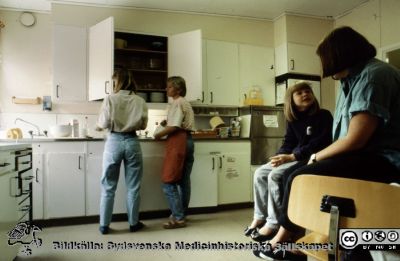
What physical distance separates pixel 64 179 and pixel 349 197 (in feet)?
8.64

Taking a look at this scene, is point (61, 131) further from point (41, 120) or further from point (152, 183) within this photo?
point (152, 183)

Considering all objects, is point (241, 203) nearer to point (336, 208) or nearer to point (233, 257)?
point (233, 257)

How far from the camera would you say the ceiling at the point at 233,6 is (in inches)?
135

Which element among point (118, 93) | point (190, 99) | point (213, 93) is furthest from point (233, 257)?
point (213, 93)

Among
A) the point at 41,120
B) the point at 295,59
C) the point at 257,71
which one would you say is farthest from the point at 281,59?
the point at 41,120

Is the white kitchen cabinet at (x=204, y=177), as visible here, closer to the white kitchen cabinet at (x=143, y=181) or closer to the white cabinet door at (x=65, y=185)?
the white kitchen cabinet at (x=143, y=181)

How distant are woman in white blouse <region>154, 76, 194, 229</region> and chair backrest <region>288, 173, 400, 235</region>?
1803mm

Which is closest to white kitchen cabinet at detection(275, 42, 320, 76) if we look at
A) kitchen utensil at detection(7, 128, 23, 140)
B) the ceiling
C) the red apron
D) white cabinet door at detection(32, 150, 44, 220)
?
the ceiling

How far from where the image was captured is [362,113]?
1.08 m

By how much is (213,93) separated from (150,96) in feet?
2.70

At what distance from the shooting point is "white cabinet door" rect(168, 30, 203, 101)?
333cm

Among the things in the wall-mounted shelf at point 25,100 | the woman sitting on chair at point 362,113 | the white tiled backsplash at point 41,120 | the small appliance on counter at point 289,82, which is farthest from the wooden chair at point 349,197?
the wall-mounted shelf at point 25,100

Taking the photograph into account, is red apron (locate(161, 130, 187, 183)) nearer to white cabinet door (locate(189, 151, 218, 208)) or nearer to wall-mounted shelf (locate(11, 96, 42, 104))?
white cabinet door (locate(189, 151, 218, 208))

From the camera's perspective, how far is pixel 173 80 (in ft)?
9.21
